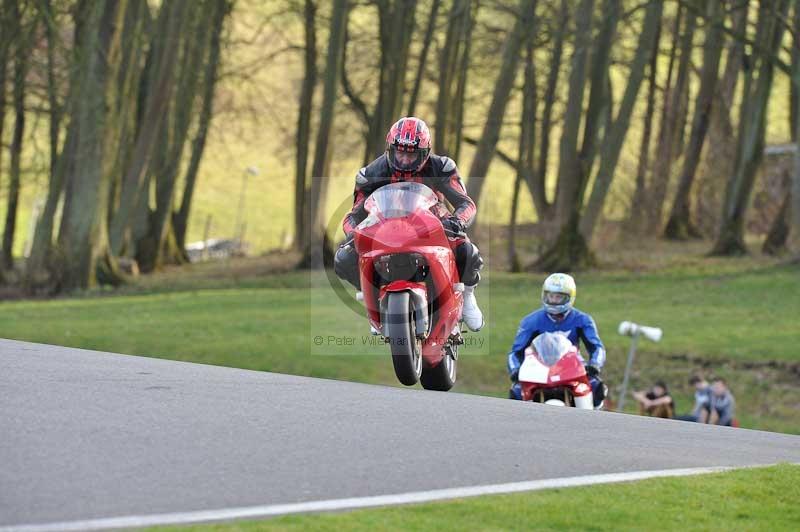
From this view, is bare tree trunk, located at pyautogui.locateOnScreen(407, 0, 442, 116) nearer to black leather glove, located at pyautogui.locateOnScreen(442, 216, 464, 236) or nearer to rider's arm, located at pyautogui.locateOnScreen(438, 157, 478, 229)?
rider's arm, located at pyautogui.locateOnScreen(438, 157, 478, 229)

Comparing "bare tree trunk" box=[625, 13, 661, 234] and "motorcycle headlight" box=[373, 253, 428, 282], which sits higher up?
"bare tree trunk" box=[625, 13, 661, 234]

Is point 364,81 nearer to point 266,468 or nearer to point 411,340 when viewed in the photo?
point 411,340

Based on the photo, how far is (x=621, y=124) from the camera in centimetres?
3781

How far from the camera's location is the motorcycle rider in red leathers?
1151 cm

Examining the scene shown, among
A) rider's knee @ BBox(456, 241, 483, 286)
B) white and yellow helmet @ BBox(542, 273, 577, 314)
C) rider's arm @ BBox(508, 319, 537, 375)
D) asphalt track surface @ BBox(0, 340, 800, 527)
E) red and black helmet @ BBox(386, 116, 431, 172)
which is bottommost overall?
asphalt track surface @ BBox(0, 340, 800, 527)

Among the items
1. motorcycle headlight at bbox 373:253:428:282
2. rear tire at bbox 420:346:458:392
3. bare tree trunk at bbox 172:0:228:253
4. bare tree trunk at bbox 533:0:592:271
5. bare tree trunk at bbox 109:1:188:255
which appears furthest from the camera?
bare tree trunk at bbox 172:0:228:253

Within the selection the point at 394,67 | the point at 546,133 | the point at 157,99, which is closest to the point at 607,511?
the point at 157,99

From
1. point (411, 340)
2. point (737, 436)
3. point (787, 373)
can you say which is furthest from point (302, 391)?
point (787, 373)

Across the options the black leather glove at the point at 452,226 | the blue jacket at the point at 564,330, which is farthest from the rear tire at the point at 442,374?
the black leather glove at the point at 452,226

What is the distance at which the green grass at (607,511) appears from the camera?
6.59 m

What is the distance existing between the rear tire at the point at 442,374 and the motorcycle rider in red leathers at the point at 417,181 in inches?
32.8

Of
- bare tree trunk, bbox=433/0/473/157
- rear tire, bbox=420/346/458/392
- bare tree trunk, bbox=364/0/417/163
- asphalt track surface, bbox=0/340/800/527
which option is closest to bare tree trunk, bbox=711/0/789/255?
bare tree trunk, bbox=433/0/473/157

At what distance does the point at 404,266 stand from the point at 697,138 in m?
37.3

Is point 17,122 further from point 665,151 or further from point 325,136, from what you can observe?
point 665,151
